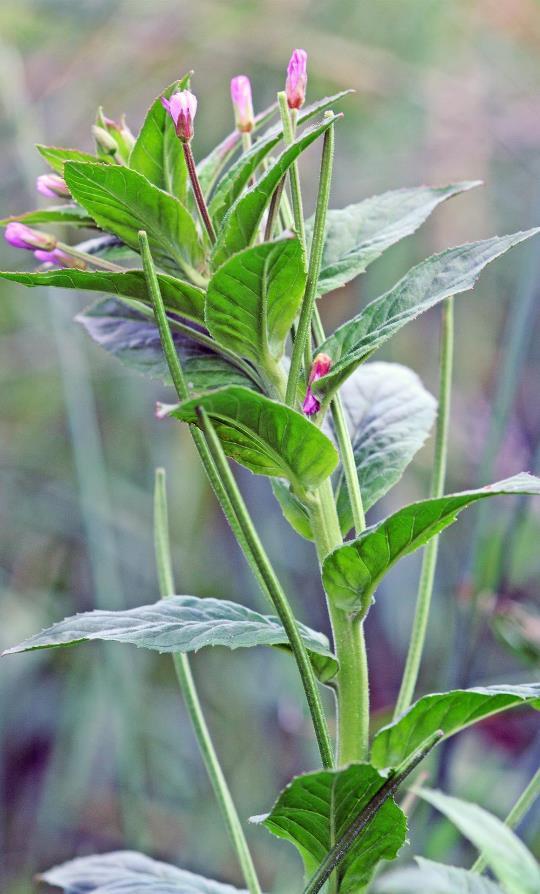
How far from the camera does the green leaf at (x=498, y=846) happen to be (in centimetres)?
32

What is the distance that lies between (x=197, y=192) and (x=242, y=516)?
12 cm

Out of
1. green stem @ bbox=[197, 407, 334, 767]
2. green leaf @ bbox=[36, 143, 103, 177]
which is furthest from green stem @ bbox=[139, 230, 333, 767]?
green leaf @ bbox=[36, 143, 103, 177]

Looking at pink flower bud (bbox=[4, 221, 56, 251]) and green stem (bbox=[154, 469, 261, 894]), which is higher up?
pink flower bud (bbox=[4, 221, 56, 251])

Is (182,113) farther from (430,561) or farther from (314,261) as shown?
(430,561)

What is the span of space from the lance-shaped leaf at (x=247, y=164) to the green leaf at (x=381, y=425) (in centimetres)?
9

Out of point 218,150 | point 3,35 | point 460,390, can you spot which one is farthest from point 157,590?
point 3,35

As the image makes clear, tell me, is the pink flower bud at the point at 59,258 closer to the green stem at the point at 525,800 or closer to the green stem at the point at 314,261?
the green stem at the point at 314,261

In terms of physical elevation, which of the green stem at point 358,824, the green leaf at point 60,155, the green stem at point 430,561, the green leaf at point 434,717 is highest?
the green leaf at point 60,155

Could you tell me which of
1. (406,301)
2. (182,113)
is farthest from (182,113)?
(406,301)

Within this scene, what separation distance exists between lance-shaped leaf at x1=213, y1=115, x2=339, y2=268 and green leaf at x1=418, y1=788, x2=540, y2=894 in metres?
0.22

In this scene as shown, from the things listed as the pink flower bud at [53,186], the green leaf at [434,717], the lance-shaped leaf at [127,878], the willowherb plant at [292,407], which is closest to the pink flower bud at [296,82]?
the willowherb plant at [292,407]

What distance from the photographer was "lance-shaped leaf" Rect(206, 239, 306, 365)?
0.95ft

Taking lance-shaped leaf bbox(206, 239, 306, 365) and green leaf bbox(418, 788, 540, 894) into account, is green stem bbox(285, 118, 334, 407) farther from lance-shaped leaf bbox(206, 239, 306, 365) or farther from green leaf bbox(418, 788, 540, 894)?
green leaf bbox(418, 788, 540, 894)

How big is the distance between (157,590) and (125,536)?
9cm
